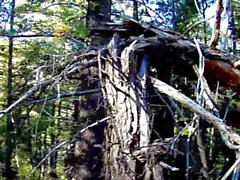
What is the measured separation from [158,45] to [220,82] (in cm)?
63

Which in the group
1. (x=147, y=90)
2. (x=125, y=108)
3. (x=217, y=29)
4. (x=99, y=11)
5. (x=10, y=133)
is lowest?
(x=10, y=133)

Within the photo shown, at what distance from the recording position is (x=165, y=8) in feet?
36.1

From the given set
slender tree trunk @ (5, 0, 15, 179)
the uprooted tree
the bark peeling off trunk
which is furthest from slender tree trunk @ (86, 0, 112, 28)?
the bark peeling off trunk

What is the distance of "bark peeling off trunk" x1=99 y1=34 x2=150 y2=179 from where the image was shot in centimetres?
238

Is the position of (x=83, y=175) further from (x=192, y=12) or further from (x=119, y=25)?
(x=192, y=12)

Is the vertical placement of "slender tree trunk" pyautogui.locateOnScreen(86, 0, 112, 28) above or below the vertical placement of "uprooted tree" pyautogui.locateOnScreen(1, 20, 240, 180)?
above

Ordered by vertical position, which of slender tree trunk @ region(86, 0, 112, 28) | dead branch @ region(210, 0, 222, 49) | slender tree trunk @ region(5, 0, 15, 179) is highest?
slender tree trunk @ region(86, 0, 112, 28)

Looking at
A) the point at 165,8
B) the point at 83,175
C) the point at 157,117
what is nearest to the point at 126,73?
the point at 157,117

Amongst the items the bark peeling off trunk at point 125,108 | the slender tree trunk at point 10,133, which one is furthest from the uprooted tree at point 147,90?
the slender tree trunk at point 10,133

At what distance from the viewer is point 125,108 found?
2461mm

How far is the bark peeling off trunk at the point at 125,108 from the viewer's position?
93.6 inches

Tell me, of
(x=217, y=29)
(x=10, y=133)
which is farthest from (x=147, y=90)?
(x=10, y=133)

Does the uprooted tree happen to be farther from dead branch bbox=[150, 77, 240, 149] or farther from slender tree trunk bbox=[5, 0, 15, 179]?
slender tree trunk bbox=[5, 0, 15, 179]

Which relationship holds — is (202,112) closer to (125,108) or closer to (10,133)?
(125,108)
